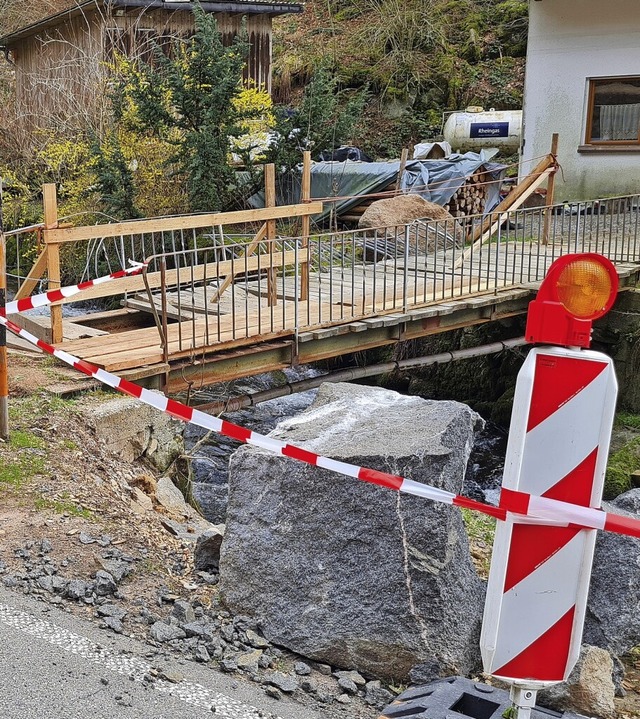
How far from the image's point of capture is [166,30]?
20859 millimetres

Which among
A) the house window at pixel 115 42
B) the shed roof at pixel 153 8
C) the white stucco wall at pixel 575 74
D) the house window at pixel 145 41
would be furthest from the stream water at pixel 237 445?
the shed roof at pixel 153 8

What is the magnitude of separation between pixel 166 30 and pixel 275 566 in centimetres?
1893

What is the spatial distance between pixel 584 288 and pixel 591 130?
17197 millimetres

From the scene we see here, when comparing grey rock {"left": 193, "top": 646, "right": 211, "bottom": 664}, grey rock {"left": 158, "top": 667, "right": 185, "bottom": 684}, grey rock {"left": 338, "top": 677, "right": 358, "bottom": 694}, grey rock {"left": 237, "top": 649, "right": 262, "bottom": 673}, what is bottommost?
grey rock {"left": 338, "top": 677, "right": 358, "bottom": 694}

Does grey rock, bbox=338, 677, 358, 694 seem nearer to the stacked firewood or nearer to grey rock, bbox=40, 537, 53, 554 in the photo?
grey rock, bbox=40, 537, 53, 554

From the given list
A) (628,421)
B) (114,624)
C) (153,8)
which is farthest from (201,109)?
(114,624)

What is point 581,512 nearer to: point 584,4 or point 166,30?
point 584,4

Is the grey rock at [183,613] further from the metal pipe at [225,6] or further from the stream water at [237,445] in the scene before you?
the metal pipe at [225,6]

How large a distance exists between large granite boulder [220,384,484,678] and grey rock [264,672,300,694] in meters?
0.35

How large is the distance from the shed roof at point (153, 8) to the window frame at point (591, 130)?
7840 millimetres

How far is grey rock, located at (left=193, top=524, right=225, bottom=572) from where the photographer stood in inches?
192

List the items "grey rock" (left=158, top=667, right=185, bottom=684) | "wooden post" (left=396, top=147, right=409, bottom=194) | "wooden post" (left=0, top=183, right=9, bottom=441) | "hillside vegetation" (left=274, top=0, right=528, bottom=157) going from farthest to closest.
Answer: "hillside vegetation" (left=274, top=0, right=528, bottom=157)
"wooden post" (left=396, top=147, right=409, bottom=194)
"wooden post" (left=0, top=183, right=9, bottom=441)
"grey rock" (left=158, top=667, right=185, bottom=684)

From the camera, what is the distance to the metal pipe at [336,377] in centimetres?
880

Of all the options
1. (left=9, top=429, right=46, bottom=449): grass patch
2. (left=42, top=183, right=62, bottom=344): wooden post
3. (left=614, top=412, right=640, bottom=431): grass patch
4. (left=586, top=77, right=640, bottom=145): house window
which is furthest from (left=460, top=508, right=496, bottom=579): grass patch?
(left=586, top=77, right=640, bottom=145): house window
